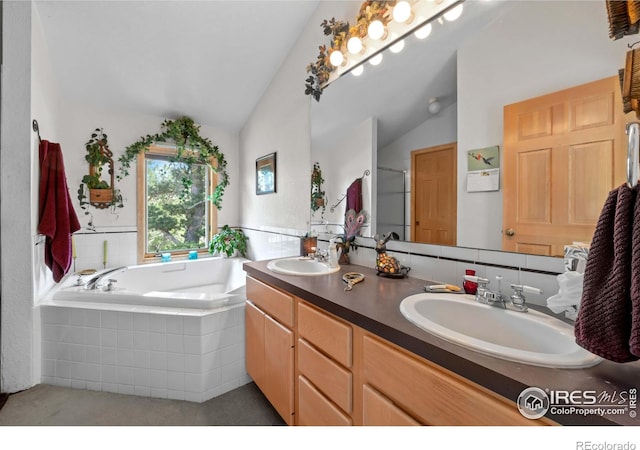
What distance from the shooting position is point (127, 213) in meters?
2.79

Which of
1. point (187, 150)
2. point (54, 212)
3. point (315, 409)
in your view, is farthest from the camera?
point (187, 150)

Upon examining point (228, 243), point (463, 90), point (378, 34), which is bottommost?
point (228, 243)

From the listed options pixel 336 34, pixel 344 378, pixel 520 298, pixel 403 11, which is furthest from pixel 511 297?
pixel 336 34

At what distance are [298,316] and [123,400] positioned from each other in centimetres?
138

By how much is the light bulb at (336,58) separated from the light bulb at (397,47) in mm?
399

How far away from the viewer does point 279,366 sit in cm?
145

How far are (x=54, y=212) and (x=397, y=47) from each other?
2485 mm

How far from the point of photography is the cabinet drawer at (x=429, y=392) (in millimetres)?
632

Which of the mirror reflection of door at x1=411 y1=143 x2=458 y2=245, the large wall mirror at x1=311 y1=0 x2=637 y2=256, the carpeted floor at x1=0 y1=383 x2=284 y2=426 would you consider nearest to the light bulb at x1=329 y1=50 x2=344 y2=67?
the large wall mirror at x1=311 y1=0 x2=637 y2=256

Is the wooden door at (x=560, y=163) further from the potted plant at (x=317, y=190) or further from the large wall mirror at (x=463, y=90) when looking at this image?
the potted plant at (x=317, y=190)

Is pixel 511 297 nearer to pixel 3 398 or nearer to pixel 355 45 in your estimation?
pixel 355 45

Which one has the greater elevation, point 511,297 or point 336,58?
point 336,58

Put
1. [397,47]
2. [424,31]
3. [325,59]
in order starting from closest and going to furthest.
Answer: [424,31]
[397,47]
[325,59]

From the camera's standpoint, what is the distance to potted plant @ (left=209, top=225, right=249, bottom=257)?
3.19 meters
